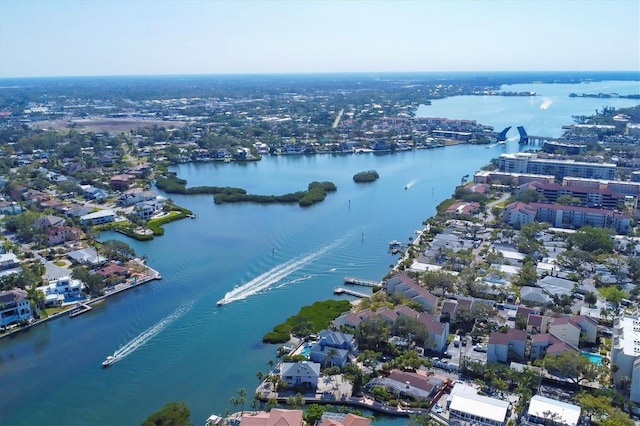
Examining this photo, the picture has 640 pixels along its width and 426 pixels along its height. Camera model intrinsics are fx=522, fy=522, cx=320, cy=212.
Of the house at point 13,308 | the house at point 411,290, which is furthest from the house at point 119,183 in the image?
the house at point 411,290

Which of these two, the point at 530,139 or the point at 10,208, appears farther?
the point at 530,139

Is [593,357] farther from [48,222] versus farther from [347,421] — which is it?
[48,222]

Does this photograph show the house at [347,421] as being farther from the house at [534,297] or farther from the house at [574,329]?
the house at [534,297]

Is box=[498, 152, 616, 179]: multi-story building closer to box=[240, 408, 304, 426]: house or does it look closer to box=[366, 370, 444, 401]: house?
box=[366, 370, 444, 401]: house

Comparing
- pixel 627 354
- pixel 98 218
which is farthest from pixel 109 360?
pixel 98 218

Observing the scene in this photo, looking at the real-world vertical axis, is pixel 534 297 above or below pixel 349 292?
above

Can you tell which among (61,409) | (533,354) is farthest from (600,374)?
(61,409)
